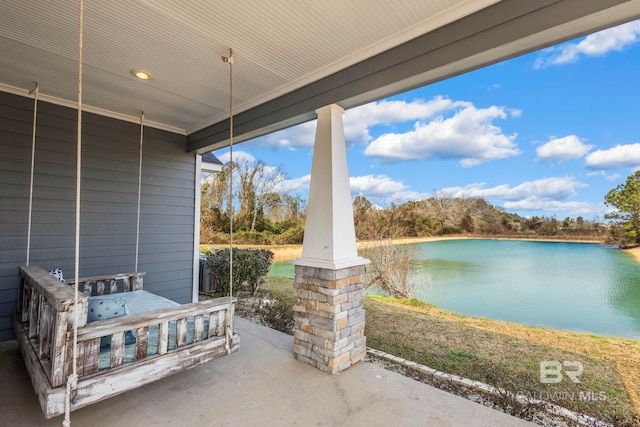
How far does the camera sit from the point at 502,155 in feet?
17.3

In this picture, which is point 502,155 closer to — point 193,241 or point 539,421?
point 539,421

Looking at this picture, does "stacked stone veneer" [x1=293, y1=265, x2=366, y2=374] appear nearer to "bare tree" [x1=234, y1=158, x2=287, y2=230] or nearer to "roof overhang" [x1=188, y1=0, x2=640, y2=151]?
"roof overhang" [x1=188, y1=0, x2=640, y2=151]

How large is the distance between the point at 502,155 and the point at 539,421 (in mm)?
4421

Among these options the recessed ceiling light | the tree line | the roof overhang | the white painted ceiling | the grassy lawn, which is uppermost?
the recessed ceiling light

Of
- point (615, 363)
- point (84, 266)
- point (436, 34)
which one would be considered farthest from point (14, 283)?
point (615, 363)

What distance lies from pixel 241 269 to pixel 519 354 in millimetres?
4739

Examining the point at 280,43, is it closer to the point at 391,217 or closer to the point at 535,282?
the point at 391,217

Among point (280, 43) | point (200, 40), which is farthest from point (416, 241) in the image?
point (200, 40)

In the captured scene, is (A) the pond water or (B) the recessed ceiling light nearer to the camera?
(B) the recessed ceiling light

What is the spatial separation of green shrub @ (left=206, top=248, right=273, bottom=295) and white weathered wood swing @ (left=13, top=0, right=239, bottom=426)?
10.4ft

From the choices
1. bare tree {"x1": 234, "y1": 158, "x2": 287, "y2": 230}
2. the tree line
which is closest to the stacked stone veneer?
the tree line

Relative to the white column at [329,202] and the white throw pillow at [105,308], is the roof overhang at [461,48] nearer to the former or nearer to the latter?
the white column at [329,202]

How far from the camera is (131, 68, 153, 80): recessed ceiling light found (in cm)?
306

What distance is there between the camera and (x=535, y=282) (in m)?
4.63
